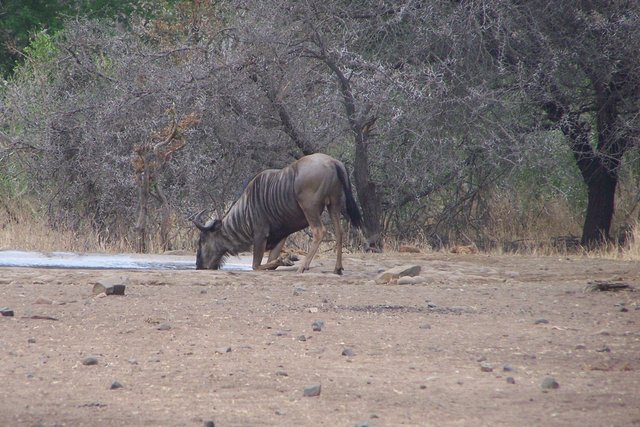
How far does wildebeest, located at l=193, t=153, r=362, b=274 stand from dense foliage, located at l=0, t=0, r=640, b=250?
2291mm

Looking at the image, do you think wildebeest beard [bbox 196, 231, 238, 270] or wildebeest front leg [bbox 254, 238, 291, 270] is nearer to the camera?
wildebeest front leg [bbox 254, 238, 291, 270]

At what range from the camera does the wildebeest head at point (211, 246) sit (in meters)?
14.5

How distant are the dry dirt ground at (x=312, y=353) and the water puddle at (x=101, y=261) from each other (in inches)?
67.5

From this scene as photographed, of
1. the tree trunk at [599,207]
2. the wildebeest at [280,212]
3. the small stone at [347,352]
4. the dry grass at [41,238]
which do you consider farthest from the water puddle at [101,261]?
the small stone at [347,352]

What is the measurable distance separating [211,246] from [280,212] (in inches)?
41.5

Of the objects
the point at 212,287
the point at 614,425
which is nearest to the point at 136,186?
the point at 212,287

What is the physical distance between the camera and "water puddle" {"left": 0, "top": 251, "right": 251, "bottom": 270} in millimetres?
13680

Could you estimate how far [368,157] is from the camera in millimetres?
17688

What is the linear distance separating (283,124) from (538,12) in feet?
13.7

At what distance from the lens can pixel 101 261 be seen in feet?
47.6

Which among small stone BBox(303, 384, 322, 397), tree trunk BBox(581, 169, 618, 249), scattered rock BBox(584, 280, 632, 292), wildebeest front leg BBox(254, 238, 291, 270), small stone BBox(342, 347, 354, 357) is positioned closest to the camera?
small stone BBox(303, 384, 322, 397)

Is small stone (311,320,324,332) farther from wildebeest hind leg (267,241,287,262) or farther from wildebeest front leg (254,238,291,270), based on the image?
wildebeest hind leg (267,241,287,262)

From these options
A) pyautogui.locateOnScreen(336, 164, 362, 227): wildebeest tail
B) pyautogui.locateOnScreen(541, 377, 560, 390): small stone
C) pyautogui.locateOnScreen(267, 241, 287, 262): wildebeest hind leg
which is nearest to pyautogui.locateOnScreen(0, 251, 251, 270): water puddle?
pyautogui.locateOnScreen(267, 241, 287, 262): wildebeest hind leg

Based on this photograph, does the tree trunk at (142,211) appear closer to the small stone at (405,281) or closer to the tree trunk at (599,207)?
the small stone at (405,281)
